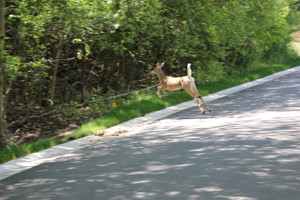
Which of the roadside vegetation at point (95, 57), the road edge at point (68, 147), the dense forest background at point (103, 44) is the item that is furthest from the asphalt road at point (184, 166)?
the dense forest background at point (103, 44)

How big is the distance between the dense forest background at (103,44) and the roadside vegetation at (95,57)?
1.5 inches

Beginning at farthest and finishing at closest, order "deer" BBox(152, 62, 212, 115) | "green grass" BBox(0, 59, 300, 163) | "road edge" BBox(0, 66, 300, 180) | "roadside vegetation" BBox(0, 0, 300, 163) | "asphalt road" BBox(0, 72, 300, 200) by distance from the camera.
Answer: "roadside vegetation" BBox(0, 0, 300, 163) → "deer" BBox(152, 62, 212, 115) → "green grass" BBox(0, 59, 300, 163) → "road edge" BBox(0, 66, 300, 180) → "asphalt road" BBox(0, 72, 300, 200)

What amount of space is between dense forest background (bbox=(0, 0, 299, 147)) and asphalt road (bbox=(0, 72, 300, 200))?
11.2 ft

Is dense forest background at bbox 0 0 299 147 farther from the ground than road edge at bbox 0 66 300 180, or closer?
farther from the ground

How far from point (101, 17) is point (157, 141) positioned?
18.6 ft

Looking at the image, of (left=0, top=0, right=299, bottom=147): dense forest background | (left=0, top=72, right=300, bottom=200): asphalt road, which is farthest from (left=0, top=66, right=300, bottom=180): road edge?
(left=0, top=0, right=299, bottom=147): dense forest background

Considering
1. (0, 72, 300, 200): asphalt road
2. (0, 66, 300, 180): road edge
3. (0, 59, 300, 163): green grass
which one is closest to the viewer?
(0, 72, 300, 200): asphalt road

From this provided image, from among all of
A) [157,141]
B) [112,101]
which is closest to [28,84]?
[112,101]

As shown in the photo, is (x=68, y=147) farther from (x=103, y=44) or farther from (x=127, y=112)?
(x=103, y=44)

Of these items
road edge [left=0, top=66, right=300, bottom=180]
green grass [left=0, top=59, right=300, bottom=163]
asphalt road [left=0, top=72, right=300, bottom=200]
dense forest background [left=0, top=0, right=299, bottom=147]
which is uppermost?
dense forest background [left=0, top=0, right=299, bottom=147]

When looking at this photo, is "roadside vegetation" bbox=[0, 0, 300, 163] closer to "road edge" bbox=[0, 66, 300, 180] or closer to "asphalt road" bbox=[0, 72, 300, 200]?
"road edge" bbox=[0, 66, 300, 180]

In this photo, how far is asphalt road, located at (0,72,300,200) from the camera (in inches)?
256

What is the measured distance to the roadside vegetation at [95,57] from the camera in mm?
12859

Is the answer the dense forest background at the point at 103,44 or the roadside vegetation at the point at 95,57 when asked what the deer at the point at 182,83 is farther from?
the dense forest background at the point at 103,44
